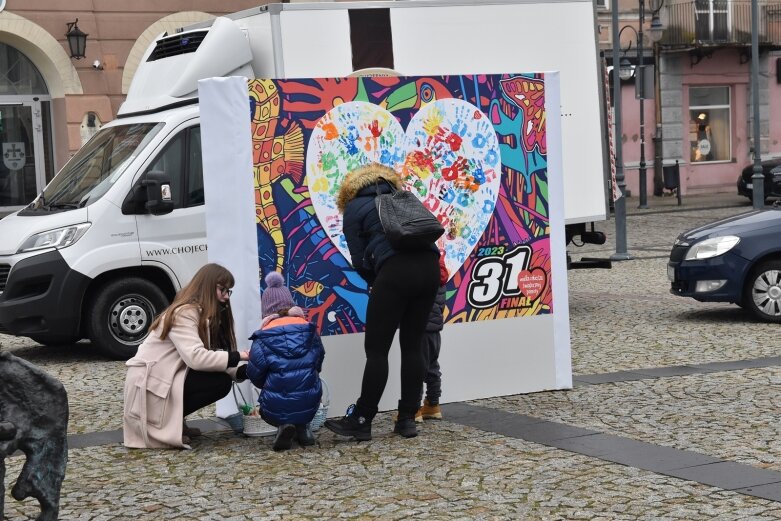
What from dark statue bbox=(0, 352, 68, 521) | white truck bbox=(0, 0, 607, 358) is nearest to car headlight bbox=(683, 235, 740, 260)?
white truck bbox=(0, 0, 607, 358)

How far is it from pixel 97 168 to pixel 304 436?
197 inches

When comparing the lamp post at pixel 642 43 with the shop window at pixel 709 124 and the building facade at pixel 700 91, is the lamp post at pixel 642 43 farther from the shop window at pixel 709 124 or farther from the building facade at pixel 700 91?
the shop window at pixel 709 124

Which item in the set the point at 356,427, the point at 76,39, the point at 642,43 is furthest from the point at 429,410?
the point at 642,43

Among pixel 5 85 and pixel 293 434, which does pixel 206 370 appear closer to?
pixel 293 434

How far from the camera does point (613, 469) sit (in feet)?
23.0

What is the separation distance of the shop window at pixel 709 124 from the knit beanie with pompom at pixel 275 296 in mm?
31023

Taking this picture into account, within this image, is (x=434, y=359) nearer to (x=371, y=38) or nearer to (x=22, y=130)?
(x=371, y=38)

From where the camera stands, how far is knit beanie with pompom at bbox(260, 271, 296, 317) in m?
8.00

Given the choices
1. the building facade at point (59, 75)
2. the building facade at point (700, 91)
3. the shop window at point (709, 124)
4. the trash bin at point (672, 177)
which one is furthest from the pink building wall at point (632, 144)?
the building facade at point (59, 75)

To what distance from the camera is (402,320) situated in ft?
26.1

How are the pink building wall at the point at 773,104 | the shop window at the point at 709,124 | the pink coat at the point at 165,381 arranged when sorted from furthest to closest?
the pink building wall at the point at 773,104
the shop window at the point at 709,124
the pink coat at the point at 165,381

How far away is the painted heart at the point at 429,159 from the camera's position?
28.1 feet

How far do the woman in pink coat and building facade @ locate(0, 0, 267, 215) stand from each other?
670 inches

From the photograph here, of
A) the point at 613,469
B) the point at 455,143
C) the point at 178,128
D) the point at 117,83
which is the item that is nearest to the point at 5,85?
the point at 117,83
